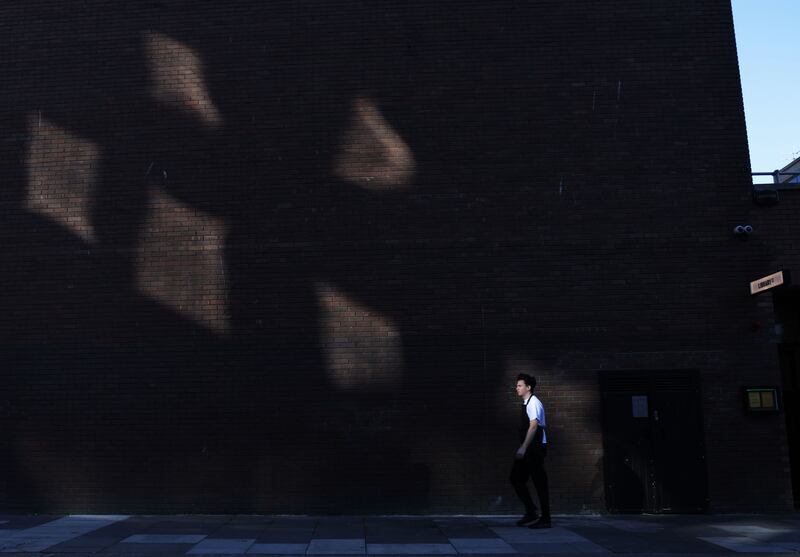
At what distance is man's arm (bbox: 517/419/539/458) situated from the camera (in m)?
8.14

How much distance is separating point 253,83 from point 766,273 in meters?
8.63

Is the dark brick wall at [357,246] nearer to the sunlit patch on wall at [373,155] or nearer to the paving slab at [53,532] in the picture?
the sunlit patch on wall at [373,155]

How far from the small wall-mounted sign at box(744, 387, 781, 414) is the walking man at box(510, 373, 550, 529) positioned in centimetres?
360

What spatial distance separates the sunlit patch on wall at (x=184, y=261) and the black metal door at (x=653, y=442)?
6.06m

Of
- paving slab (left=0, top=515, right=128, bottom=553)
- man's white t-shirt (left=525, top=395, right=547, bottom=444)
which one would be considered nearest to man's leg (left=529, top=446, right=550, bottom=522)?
man's white t-shirt (left=525, top=395, right=547, bottom=444)

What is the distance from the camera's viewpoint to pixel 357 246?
10.4 m

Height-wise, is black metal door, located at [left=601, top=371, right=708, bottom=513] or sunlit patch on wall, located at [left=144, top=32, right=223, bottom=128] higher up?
sunlit patch on wall, located at [left=144, top=32, right=223, bottom=128]

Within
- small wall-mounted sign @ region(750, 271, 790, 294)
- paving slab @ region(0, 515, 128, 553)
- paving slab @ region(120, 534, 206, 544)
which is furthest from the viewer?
small wall-mounted sign @ region(750, 271, 790, 294)

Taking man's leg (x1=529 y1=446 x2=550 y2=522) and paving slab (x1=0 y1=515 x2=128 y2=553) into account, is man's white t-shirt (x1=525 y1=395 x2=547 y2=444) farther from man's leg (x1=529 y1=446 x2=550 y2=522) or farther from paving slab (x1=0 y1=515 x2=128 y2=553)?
paving slab (x1=0 y1=515 x2=128 y2=553)

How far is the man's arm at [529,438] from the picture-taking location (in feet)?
26.7

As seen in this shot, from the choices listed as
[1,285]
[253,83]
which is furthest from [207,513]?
[253,83]

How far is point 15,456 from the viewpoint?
1002 cm

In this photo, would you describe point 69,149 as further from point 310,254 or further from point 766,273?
point 766,273

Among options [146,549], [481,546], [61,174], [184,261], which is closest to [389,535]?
[481,546]
